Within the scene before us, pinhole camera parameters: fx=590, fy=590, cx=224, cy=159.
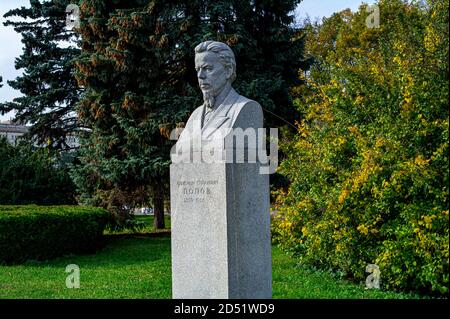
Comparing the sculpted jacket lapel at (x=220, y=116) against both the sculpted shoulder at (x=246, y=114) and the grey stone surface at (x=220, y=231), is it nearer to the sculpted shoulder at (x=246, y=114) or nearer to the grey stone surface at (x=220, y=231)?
the sculpted shoulder at (x=246, y=114)

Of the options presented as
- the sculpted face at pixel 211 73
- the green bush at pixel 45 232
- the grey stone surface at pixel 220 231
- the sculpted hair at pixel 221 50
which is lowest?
the green bush at pixel 45 232

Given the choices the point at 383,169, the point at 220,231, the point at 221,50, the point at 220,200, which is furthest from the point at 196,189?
the point at 383,169

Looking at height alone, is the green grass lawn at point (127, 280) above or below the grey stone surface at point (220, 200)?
below

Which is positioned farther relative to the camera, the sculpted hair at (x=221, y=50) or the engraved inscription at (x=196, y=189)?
the sculpted hair at (x=221, y=50)

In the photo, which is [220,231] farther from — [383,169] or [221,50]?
[383,169]

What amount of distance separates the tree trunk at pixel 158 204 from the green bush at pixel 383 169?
695 cm

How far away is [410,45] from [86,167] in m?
11.0

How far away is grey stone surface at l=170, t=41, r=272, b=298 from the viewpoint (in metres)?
6.17

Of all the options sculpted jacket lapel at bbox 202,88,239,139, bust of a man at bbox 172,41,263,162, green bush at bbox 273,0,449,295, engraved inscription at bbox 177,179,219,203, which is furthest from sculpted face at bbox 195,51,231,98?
green bush at bbox 273,0,449,295

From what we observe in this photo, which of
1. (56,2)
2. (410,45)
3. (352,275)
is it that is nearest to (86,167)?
(56,2)

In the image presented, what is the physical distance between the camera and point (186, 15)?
1708 centimetres

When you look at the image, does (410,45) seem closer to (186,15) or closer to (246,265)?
(246,265)

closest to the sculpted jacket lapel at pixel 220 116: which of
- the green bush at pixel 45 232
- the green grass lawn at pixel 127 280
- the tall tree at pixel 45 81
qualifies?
the green grass lawn at pixel 127 280

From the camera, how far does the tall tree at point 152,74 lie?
53.7 ft
